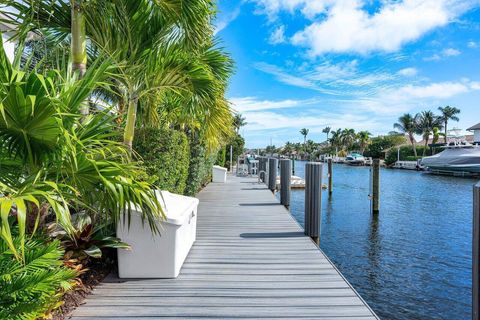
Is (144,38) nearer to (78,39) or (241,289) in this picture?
(78,39)

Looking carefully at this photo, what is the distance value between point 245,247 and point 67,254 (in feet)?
7.68

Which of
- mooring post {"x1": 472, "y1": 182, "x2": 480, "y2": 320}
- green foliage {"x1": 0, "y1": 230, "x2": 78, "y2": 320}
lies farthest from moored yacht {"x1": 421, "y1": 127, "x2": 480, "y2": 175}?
green foliage {"x1": 0, "y1": 230, "x2": 78, "y2": 320}

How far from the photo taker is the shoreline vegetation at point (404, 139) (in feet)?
178

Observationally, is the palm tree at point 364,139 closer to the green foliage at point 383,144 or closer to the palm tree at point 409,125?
the green foliage at point 383,144

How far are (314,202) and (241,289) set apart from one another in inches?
91.6

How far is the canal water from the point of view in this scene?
5426 millimetres

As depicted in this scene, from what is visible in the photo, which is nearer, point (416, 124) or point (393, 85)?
point (393, 85)

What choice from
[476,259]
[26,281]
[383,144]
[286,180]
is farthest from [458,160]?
[26,281]

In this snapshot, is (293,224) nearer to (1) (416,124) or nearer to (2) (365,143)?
(1) (416,124)

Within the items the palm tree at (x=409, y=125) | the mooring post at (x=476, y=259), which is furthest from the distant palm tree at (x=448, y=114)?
the mooring post at (x=476, y=259)

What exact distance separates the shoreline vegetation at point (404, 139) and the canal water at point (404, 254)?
2099cm

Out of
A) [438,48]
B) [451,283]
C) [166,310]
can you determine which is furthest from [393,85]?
[166,310]

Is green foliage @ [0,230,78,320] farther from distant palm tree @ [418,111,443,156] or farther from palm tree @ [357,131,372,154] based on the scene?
palm tree @ [357,131,372,154]

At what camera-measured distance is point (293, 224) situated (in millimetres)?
6027
